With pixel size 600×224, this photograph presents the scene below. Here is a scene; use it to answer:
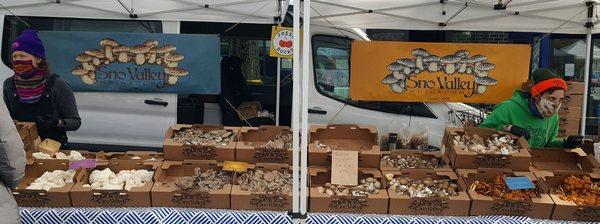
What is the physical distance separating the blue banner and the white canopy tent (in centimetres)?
28

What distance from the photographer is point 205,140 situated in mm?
3111

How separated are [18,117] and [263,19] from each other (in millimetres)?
2178

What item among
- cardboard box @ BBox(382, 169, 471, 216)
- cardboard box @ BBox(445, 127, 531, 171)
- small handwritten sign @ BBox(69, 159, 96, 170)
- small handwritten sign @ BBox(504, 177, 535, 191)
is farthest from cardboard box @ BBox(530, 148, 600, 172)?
small handwritten sign @ BBox(69, 159, 96, 170)

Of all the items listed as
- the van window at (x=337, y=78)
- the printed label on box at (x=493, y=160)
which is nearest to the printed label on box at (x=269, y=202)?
the printed label on box at (x=493, y=160)

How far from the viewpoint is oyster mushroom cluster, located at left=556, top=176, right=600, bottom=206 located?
261cm

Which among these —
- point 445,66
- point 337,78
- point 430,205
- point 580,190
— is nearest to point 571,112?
point 445,66

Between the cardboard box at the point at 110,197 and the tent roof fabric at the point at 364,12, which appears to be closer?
the cardboard box at the point at 110,197

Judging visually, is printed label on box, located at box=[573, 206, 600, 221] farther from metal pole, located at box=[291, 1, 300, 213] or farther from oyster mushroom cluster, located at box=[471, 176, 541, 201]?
metal pole, located at box=[291, 1, 300, 213]

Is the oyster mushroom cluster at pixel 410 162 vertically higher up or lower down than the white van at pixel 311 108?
lower down

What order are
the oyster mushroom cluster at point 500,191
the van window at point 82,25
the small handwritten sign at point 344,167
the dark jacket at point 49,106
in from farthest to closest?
the van window at point 82,25 < the dark jacket at point 49,106 < the small handwritten sign at point 344,167 < the oyster mushroom cluster at point 500,191

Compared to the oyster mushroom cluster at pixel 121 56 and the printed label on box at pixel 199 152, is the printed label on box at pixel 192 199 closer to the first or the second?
the printed label on box at pixel 199 152

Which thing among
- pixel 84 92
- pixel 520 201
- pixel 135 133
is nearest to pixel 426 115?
pixel 520 201

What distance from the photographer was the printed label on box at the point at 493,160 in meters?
2.87

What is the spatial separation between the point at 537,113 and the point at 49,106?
11.5 feet
